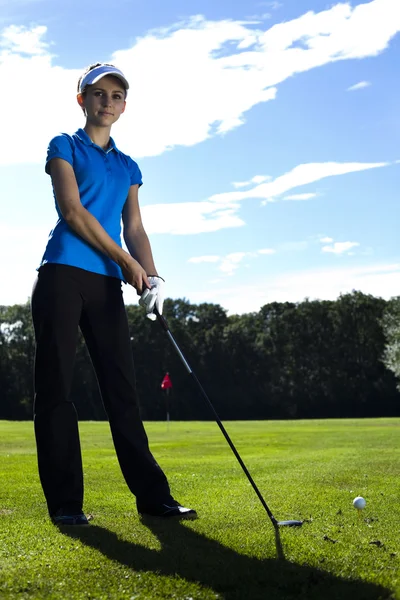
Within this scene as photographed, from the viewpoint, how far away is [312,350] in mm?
81625

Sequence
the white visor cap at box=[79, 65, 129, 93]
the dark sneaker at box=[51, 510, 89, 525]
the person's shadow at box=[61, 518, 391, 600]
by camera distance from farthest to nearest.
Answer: the white visor cap at box=[79, 65, 129, 93]
the dark sneaker at box=[51, 510, 89, 525]
the person's shadow at box=[61, 518, 391, 600]

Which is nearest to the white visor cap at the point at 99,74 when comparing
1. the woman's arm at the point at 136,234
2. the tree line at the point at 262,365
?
the woman's arm at the point at 136,234

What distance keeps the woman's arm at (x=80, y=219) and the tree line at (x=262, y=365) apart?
69.6 m

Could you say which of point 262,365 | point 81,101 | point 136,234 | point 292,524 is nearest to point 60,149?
point 81,101

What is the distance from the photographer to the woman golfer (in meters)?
5.53

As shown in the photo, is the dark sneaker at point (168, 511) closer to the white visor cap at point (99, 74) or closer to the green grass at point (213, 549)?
the green grass at point (213, 549)

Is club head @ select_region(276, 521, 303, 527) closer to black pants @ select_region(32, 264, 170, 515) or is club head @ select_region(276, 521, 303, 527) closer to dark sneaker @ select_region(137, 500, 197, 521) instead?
dark sneaker @ select_region(137, 500, 197, 521)

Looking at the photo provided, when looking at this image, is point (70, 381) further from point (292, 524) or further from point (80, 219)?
point (292, 524)

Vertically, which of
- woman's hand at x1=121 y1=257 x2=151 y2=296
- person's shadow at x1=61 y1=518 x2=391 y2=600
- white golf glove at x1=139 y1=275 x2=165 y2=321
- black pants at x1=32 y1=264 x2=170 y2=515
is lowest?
person's shadow at x1=61 y1=518 x2=391 y2=600

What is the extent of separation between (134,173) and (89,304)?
1226mm

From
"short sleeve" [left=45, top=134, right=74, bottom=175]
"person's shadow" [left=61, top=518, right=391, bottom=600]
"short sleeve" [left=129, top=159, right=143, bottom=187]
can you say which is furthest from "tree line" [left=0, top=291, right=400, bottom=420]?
"person's shadow" [left=61, top=518, right=391, bottom=600]

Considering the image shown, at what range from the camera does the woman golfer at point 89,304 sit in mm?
5531

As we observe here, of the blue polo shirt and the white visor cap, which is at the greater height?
the white visor cap

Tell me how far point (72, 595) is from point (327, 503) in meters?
3.48
